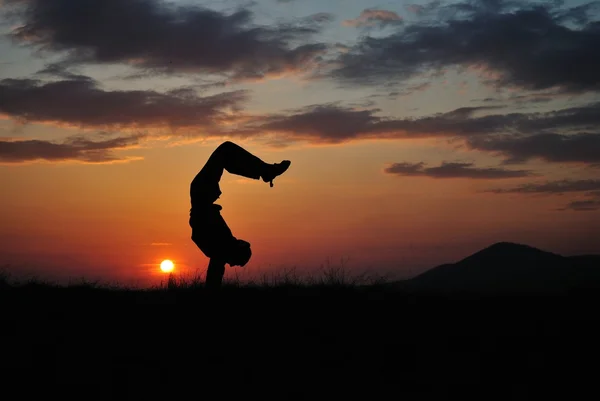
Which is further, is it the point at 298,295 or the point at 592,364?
the point at 298,295

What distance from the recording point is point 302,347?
9.84 meters

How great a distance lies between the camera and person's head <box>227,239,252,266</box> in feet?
43.5

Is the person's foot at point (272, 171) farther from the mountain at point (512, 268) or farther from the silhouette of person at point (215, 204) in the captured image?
the mountain at point (512, 268)

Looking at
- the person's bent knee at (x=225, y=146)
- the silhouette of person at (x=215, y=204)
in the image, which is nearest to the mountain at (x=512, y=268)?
the silhouette of person at (x=215, y=204)

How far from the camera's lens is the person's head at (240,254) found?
43.5ft

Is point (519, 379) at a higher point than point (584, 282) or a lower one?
lower

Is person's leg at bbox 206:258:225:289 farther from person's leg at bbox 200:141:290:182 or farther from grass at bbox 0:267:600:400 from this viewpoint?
person's leg at bbox 200:141:290:182

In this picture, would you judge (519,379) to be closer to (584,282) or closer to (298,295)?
(298,295)

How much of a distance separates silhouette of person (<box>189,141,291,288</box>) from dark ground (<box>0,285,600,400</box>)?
96 centimetres

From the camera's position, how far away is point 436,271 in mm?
27969

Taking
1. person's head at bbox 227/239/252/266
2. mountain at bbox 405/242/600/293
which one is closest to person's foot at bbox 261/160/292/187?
person's head at bbox 227/239/252/266

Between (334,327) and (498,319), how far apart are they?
2.71 m

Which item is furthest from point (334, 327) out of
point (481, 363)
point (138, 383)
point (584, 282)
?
point (584, 282)

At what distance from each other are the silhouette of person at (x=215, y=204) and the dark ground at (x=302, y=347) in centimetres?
96
